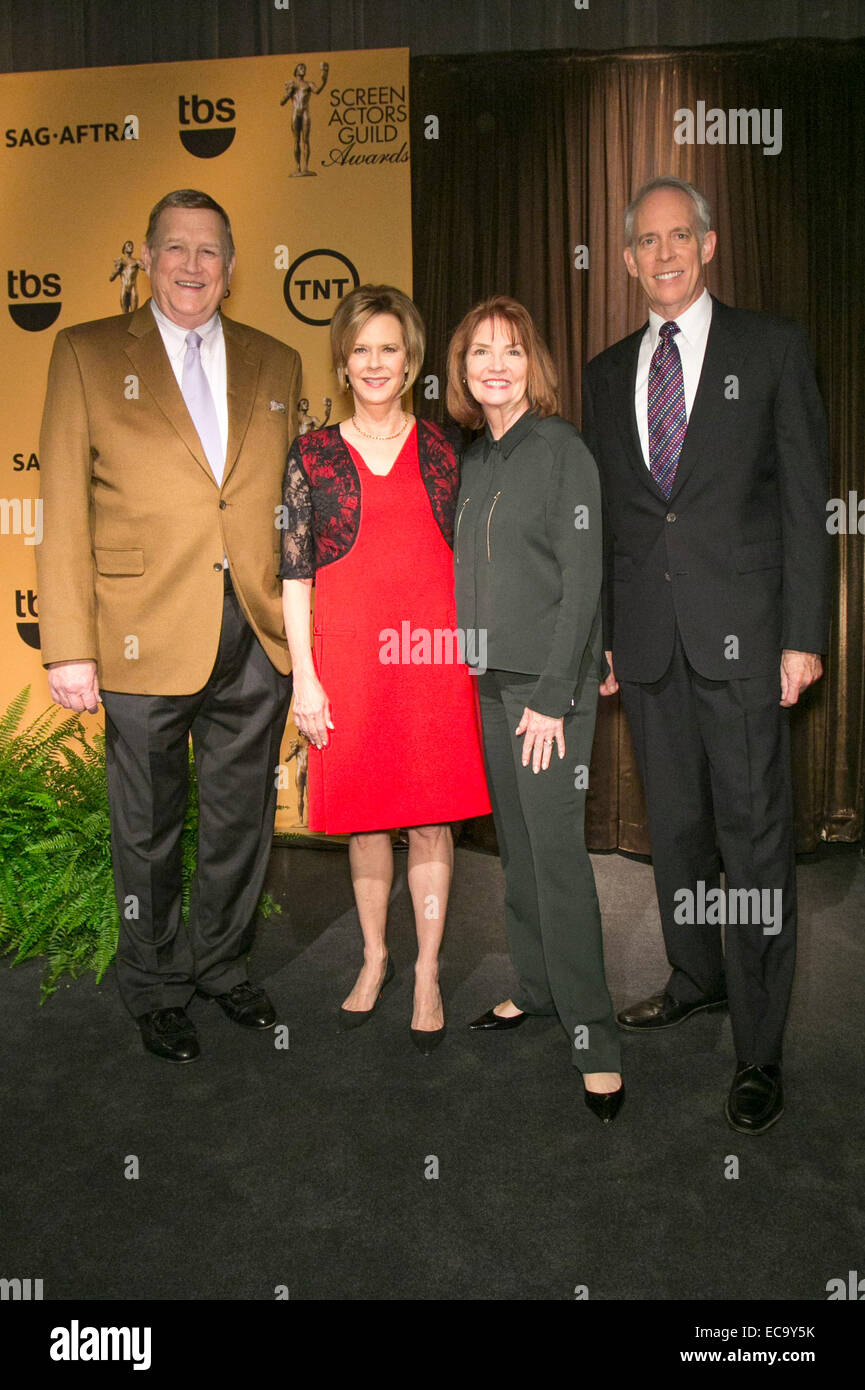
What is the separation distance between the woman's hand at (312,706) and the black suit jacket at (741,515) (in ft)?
2.61

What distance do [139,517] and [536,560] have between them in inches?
39.3

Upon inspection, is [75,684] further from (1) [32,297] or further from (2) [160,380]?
(1) [32,297]

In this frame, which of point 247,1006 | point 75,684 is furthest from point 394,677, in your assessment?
point 247,1006

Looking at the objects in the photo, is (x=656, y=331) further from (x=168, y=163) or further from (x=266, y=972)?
(x=168, y=163)

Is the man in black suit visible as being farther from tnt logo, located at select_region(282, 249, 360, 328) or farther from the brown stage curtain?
tnt logo, located at select_region(282, 249, 360, 328)

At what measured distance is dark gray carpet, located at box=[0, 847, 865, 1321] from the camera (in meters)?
1.91

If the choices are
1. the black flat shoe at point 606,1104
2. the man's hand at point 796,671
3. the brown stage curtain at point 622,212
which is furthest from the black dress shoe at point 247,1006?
the brown stage curtain at point 622,212

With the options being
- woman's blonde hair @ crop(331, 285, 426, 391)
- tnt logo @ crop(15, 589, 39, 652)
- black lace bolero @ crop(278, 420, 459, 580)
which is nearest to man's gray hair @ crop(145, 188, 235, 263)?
woman's blonde hair @ crop(331, 285, 426, 391)

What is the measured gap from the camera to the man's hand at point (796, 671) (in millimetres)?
2350

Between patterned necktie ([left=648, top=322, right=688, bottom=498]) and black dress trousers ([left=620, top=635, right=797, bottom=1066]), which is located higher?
patterned necktie ([left=648, top=322, right=688, bottom=498])

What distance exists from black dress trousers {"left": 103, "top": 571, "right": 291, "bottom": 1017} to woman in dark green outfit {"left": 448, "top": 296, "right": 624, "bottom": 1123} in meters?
0.64

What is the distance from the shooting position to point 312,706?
2.55 metres

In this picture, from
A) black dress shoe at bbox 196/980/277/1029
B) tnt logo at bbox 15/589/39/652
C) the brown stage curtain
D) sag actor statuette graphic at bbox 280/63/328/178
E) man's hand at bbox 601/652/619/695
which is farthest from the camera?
tnt logo at bbox 15/589/39/652
